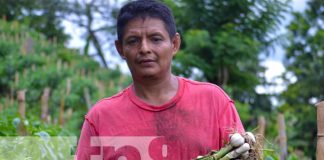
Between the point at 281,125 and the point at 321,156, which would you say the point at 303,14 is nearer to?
the point at 281,125

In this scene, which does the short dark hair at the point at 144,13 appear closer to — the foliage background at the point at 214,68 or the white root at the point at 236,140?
the white root at the point at 236,140

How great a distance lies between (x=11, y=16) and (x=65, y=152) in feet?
53.3

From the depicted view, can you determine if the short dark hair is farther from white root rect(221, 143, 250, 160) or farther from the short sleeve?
white root rect(221, 143, 250, 160)

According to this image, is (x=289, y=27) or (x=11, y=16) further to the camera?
(x=11, y=16)

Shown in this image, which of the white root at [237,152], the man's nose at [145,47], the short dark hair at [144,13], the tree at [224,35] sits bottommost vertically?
the white root at [237,152]

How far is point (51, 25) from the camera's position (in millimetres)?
20797

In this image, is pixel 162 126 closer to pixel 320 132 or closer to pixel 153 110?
pixel 153 110

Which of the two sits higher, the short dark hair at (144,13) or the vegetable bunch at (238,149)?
the short dark hair at (144,13)

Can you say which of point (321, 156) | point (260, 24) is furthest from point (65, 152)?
point (260, 24)

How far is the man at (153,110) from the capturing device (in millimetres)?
2375

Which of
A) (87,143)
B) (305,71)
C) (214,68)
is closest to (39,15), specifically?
(305,71)

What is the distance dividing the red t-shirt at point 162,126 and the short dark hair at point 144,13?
23 centimetres

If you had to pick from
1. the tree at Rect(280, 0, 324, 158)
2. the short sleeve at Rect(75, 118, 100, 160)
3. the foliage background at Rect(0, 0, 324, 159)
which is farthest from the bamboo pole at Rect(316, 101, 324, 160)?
the tree at Rect(280, 0, 324, 158)

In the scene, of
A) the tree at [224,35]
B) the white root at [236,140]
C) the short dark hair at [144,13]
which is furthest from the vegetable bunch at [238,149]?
the tree at [224,35]
